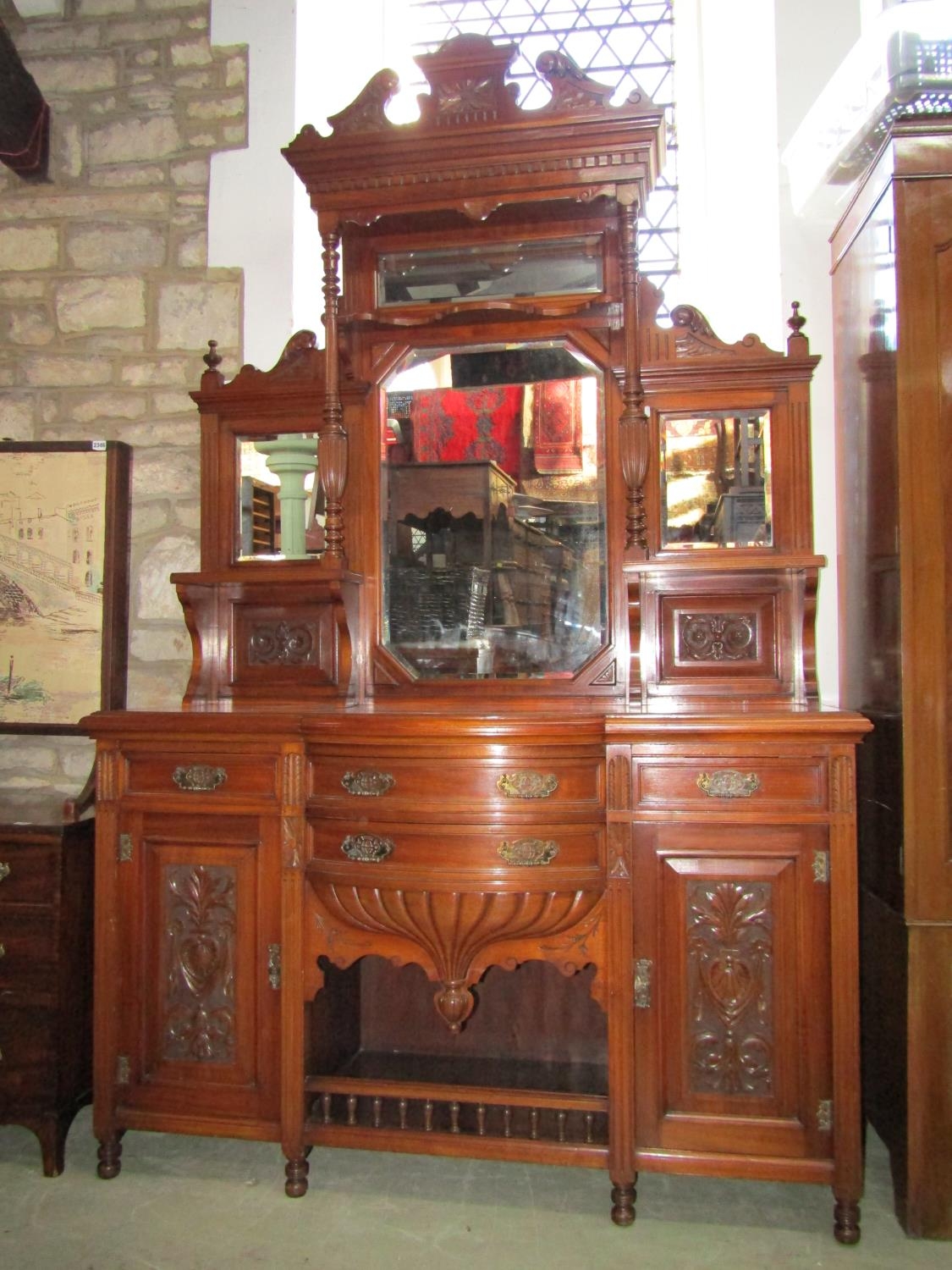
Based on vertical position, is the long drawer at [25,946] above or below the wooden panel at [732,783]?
below

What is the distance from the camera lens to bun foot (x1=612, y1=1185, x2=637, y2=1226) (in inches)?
77.9

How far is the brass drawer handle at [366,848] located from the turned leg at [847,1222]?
114 cm

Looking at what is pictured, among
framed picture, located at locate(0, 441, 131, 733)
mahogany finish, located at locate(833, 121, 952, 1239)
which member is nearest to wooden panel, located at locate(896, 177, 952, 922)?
mahogany finish, located at locate(833, 121, 952, 1239)

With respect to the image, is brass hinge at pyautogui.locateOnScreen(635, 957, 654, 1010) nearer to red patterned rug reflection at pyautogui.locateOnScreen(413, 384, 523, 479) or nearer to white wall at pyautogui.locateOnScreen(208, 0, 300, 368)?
red patterned rug reflection at pyautogui.locateOnScreen(413, 384, 523, 479)

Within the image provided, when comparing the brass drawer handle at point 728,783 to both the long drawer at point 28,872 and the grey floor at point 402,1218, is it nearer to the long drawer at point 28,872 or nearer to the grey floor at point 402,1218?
the grey floor at point 402,1218

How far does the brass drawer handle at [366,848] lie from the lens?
2043 mm

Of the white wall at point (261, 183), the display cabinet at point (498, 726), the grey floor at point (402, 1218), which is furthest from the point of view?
the white wall at point (261, 183)

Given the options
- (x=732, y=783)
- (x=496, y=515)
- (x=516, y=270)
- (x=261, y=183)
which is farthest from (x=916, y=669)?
(x=261, y=183)

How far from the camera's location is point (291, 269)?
114 inches

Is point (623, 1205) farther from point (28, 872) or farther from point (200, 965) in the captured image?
point (28, 872)

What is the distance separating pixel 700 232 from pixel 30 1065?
2.86 meters

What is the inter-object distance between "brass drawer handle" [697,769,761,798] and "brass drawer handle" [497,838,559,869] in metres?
0.33

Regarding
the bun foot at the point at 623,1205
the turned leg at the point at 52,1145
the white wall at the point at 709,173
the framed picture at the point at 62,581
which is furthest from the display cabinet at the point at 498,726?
the framed picture at the point at 62,581

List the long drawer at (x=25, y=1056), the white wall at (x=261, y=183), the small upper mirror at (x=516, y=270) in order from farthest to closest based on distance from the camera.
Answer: the white wall at (x=261, y=183), the small upper mirror at (x=516, y=270), the long drawer at (x=25, y=1056)
